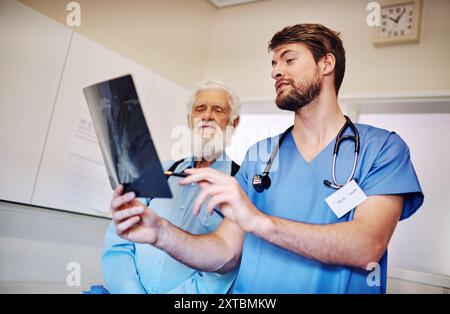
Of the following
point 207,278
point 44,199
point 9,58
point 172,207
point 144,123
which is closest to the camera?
point 144,123

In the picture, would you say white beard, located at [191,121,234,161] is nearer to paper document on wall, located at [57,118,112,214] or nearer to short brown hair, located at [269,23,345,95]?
short brown hair, located at [269,23,345,95]

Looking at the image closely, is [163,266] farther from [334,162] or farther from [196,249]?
[334,162]

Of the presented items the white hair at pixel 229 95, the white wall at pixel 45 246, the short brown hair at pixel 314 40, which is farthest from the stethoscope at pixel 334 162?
the white wall at pixel 45 246

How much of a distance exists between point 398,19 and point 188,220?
845 mm

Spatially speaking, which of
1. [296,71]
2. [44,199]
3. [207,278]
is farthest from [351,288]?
[44,199]

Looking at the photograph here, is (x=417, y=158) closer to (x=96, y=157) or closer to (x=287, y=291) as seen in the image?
(x=287, y=291)

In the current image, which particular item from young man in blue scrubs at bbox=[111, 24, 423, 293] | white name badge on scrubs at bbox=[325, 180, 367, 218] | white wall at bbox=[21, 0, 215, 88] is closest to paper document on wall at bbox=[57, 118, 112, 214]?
white wall at bbox=[21, 0, 215, 88]

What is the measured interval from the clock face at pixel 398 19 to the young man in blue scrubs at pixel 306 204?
40 cm

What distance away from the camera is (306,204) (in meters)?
0.75

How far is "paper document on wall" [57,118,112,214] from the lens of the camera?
1362mm

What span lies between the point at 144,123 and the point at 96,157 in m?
0.90

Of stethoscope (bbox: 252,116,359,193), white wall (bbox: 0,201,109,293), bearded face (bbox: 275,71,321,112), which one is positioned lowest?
white wall (bbox: 0,201,109,293)

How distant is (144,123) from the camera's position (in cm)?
55
